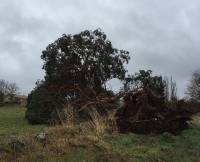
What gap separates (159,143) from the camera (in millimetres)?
16250

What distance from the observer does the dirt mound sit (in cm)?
1812

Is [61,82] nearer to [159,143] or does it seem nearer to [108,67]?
[108,67]

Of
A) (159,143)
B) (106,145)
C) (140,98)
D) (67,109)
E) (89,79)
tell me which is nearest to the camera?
(106,145)

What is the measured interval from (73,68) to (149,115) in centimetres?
998

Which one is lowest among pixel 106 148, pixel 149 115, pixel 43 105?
pixel 106 148

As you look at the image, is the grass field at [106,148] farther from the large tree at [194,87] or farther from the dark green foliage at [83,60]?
the large tree at [194,87]

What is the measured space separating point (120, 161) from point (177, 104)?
19.3ft

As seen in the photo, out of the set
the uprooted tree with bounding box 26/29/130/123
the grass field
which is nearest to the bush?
the uprooted tree with bounding box 26/29/130/123

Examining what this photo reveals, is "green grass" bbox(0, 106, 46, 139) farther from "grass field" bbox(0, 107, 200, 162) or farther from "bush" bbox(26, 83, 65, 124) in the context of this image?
"grass field" bbox(0, 107, 200, 162)

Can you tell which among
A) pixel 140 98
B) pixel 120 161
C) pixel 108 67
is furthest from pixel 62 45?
pixel 120 161

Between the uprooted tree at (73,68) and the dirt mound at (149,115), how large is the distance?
5601 mm

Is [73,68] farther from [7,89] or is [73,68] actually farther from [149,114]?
[7,89]

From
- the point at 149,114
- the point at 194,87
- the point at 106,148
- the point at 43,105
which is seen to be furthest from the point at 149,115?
the point at 194,87

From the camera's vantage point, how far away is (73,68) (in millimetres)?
27797
